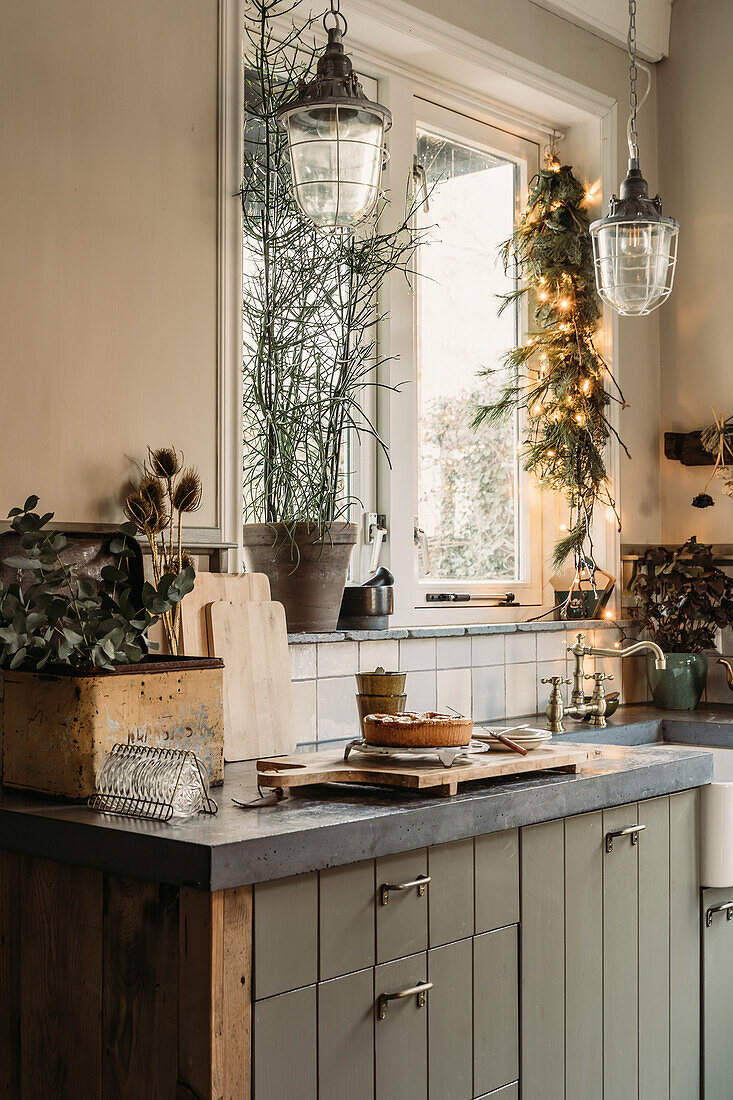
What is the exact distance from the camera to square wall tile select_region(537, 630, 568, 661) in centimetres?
337

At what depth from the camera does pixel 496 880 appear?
1.88 meters

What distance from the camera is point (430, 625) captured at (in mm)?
3336

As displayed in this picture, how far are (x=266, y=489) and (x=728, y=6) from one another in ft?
7.52

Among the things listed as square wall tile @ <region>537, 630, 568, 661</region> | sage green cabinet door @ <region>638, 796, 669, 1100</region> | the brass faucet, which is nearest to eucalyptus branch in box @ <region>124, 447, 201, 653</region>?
sage green cabinet door @ <region>638, 796, 669, 1100</region>

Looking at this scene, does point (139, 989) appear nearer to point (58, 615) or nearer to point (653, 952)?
point (58, 615)

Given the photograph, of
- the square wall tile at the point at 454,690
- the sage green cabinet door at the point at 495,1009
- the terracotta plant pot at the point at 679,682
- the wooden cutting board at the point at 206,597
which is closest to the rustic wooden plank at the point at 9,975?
the wooden cutting board at the point at 206,597

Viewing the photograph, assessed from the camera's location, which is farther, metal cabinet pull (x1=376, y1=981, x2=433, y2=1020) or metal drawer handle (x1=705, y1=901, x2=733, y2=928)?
metal drawer handle (x1=705, y1=901, x2=733, y2=928)

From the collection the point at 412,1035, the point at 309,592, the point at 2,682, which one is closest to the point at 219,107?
the point at 309,592

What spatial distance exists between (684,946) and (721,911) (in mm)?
142

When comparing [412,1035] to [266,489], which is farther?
[266,489]

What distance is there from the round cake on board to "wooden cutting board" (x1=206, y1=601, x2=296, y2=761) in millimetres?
380

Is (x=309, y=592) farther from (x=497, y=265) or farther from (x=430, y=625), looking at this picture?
(x=497, y=265)

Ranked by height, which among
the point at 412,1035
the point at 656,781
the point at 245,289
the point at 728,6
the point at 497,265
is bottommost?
the point at 412,1035

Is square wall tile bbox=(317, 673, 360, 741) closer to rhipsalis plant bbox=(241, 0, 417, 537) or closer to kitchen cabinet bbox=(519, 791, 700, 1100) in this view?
rhipsalis plant bbox=(241, 0, 417, 537)
